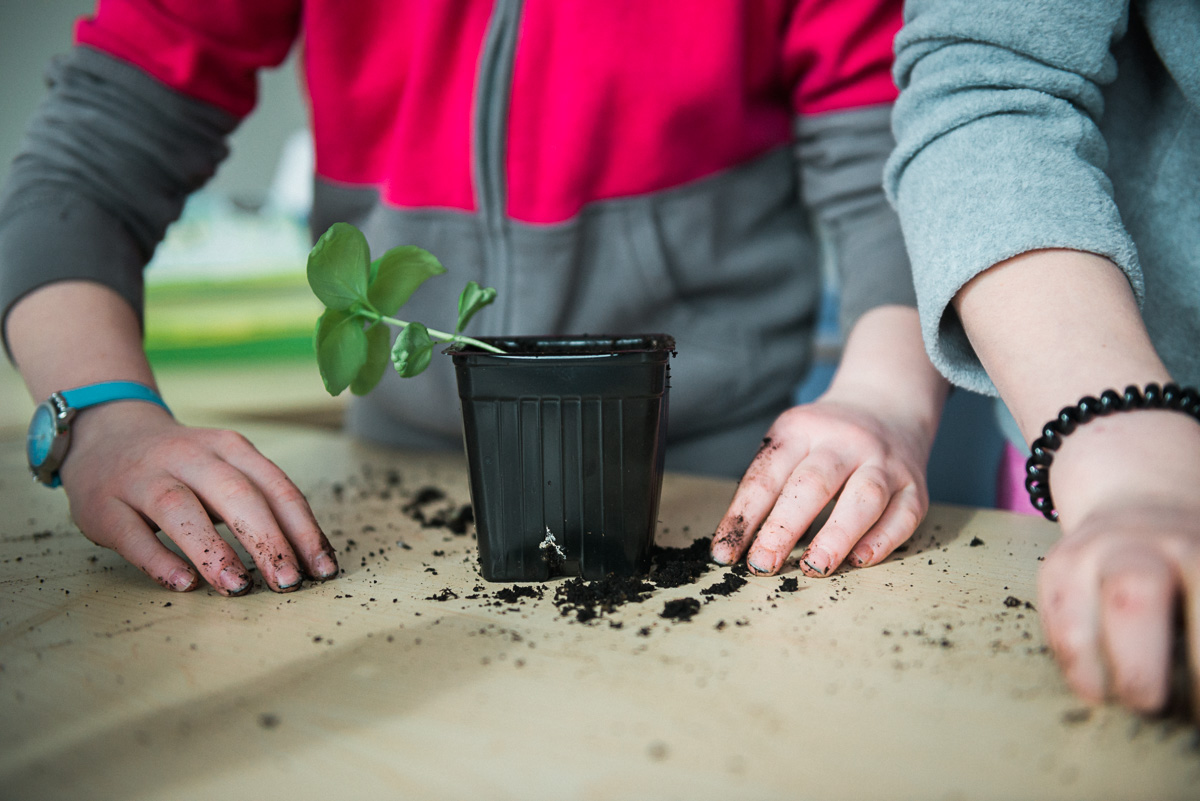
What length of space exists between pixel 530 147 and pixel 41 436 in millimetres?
553

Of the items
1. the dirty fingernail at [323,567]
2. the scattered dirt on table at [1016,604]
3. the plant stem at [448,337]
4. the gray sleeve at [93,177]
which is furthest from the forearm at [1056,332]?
the gray sleeve at [93,177]

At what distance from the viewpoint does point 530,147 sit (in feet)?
2.96

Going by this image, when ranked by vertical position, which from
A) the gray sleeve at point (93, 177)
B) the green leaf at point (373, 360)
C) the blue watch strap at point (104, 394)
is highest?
the gray sleeve at point (93, 177)

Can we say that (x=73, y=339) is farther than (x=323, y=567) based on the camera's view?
Yes

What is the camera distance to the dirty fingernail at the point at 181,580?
1.91ft

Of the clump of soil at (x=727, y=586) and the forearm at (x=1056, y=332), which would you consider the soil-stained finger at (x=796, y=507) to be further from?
the forearm at (x=1056, y=332)

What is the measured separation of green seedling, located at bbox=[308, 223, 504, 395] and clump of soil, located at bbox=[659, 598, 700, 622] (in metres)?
0.21

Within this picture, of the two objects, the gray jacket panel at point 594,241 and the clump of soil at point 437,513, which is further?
the gray jacket panel at point 594,241

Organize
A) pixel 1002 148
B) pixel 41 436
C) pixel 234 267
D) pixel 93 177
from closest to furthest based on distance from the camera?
pixel 1002 148
pixel 41 436
pixel 93 177
pixel 234 267

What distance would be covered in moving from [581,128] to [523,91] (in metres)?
0.08

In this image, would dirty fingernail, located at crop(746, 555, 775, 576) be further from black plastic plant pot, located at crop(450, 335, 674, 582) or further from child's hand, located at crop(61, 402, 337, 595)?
child's hand, located at crop(61, 402, 337, 595)

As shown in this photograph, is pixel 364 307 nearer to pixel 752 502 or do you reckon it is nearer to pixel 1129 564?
pixel 752 502

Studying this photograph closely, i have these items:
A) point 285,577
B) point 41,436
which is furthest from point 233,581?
point 41,436

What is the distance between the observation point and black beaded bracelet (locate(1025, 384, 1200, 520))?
463 mm
